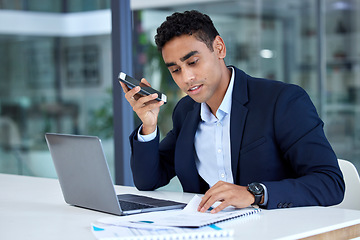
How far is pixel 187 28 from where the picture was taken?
2227 millimetres

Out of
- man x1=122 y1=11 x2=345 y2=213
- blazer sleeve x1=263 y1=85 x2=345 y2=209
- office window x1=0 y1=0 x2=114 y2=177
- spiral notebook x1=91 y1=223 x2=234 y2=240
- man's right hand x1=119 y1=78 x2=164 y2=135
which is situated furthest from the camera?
office window x1=0 y1=0 x2=114 y2=177

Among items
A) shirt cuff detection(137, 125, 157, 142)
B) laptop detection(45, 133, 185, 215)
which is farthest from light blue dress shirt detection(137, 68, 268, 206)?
laptop detection(45, 133, 185, 215)

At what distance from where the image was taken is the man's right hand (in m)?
2.12

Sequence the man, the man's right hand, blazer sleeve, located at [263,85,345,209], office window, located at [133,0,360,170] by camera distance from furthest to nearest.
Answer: office window, located at [133,0,360,170]
the man's right hand
the man
blazer sleeve, located at [263,85,345,209]

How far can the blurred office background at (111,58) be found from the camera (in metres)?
4.00

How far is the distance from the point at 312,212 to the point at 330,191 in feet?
0.64

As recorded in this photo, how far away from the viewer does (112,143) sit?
4.68 meters

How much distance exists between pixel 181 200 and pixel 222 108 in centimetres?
46

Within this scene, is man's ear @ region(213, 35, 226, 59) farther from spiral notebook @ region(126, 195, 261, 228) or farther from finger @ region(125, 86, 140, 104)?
spiral notebook @ region(126, 195, 261, 228)

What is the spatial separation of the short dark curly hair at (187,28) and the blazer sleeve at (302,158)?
38cm

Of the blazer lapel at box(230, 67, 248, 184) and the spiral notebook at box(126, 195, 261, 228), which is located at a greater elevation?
the blazer lapel at box(230, 67, 248, 184)

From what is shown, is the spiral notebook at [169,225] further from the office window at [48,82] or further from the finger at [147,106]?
the office window at [48,82]

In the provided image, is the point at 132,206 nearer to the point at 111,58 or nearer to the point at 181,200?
the point at 181,200

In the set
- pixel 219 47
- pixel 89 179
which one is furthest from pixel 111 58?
pixel 89 179
